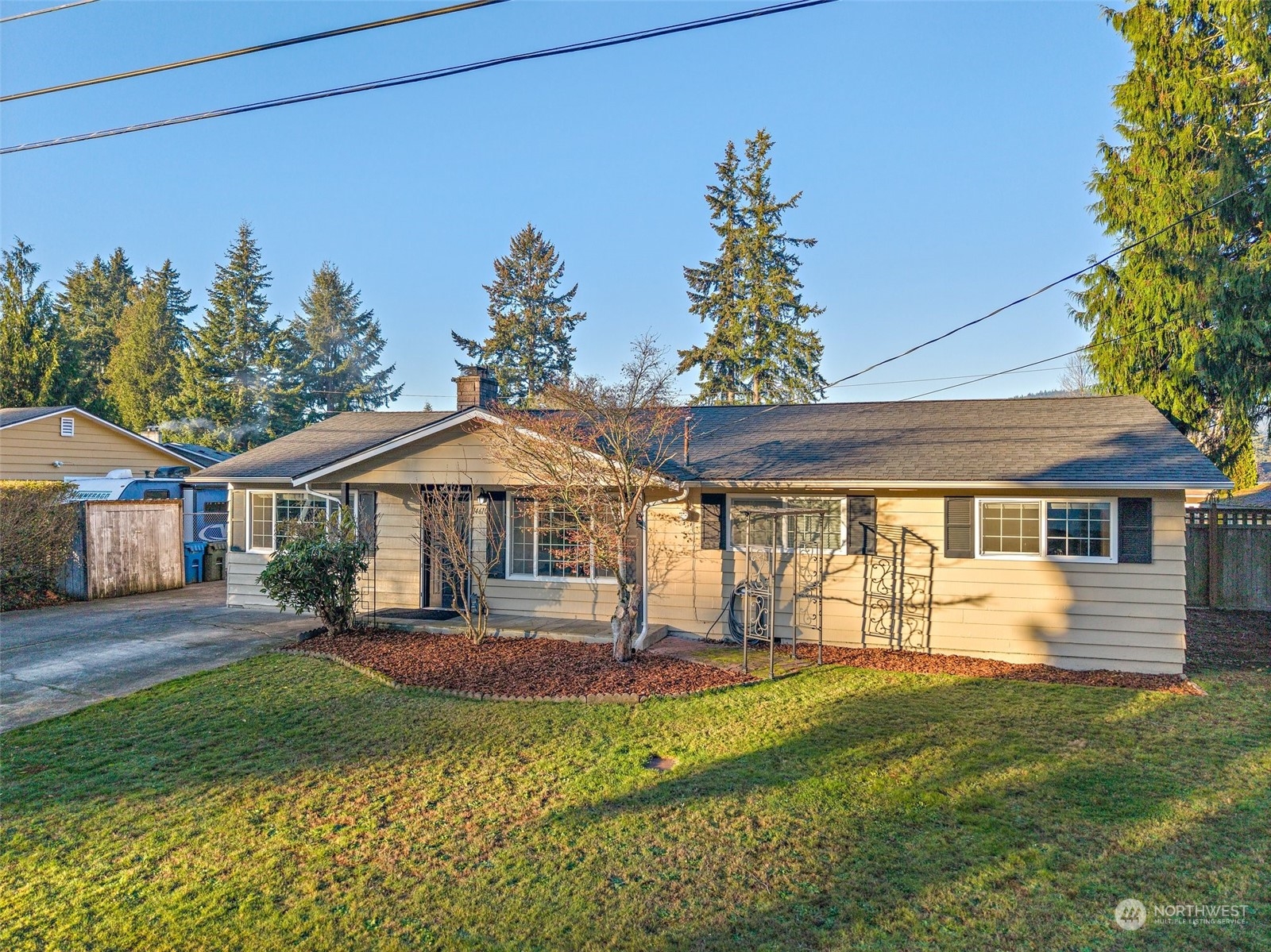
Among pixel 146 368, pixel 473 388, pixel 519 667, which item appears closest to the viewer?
pixel 519 667

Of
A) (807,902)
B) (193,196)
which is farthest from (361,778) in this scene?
(193,196)

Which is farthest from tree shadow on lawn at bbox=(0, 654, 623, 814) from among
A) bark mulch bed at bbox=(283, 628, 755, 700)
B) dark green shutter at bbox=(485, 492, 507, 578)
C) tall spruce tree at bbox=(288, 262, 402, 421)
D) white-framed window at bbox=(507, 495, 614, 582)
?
tall spruce tree at bbox=(288, 262, 402, 421)

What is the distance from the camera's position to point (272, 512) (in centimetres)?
1191

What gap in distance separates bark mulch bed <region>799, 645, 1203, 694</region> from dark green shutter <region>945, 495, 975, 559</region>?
132 centimetres

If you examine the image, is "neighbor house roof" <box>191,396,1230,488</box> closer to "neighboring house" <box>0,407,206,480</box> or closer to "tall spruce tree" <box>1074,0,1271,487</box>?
"tall spruce tree" <box>1074,0,1271,487</box>

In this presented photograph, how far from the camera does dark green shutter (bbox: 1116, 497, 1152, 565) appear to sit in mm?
7938

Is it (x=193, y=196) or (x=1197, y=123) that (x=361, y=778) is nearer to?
(x=193, y=196)

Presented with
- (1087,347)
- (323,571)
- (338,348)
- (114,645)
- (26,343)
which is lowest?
(114,645)

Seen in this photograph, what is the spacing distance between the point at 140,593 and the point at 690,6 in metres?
14.8

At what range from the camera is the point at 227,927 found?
333 centimetres

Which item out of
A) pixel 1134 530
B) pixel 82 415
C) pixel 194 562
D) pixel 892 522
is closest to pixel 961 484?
pixel 892 522

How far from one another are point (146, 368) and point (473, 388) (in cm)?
3372

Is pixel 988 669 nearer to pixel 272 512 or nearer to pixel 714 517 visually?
pixel 714 517

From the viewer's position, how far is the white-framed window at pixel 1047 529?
8188mm
